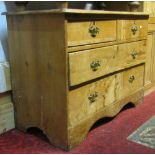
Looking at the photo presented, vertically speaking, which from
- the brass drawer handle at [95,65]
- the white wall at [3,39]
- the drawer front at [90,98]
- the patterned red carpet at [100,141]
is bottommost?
the patterned red carpet at [100,141]

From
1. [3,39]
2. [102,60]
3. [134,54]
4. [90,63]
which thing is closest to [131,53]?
[134,54]

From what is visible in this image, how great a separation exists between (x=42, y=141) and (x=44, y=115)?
177 millimetres

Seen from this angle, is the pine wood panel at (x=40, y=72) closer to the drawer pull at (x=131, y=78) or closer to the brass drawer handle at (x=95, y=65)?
the brass drawer handle at (x=95, y=65)

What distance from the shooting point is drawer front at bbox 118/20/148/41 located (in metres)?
1.71

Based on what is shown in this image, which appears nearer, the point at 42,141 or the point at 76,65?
the point at 76,65

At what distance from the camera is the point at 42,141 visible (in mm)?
1526

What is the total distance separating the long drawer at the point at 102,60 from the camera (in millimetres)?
1347

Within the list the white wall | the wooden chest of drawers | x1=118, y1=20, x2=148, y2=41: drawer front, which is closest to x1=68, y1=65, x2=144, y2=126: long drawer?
the wooden chest of drawers

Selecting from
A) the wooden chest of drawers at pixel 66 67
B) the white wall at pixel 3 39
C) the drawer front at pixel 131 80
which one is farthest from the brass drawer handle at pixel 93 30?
the white wall at pixel 3 39

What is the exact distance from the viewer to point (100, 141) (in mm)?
1512

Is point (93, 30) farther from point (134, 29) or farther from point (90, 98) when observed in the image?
point (134, 29)

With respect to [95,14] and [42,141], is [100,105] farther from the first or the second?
[95,14]

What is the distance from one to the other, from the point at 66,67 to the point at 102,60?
1.16 feet

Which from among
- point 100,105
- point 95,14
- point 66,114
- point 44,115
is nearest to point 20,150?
point 44,115
